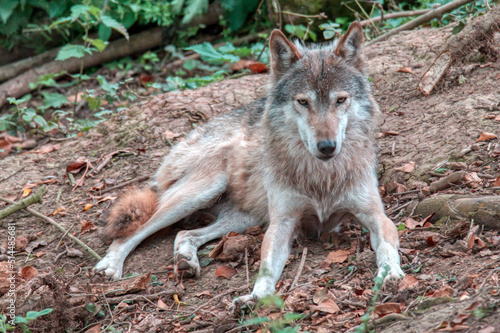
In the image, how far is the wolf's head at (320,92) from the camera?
4.03 m

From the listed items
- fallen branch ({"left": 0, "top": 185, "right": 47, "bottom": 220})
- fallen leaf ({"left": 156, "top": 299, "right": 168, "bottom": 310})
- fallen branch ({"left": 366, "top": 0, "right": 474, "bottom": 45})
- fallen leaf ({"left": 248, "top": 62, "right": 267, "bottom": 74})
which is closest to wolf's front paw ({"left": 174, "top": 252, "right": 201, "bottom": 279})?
fallen leaf ({"left": 156, "top": 299, "right": 168, "bottom": 310})

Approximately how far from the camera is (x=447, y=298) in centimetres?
293

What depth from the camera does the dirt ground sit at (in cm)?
329

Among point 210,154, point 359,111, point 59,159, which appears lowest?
point 59,159

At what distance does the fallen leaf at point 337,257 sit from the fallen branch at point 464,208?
2.75 ft

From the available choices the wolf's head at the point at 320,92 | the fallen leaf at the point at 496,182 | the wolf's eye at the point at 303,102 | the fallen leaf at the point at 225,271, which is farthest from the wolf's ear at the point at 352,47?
the fallen leaf at the point at 225,271

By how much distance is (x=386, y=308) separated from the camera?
3098mm

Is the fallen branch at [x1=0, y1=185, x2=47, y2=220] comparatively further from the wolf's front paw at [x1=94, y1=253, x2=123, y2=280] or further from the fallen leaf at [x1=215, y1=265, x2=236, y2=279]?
the fallen leaf at [x1=215, y1=265, x2=236, y2=279]

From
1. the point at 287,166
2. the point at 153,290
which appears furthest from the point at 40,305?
the point at 287,166

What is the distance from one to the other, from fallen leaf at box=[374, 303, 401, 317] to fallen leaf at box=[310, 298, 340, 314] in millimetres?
331

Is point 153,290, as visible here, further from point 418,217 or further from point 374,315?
point 418,217

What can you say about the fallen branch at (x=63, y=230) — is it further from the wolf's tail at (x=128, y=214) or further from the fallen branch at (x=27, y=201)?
the fallen branch at (x=27, y=201)

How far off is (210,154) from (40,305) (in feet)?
8.14

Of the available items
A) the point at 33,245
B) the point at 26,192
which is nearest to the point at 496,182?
the point at 33,245
